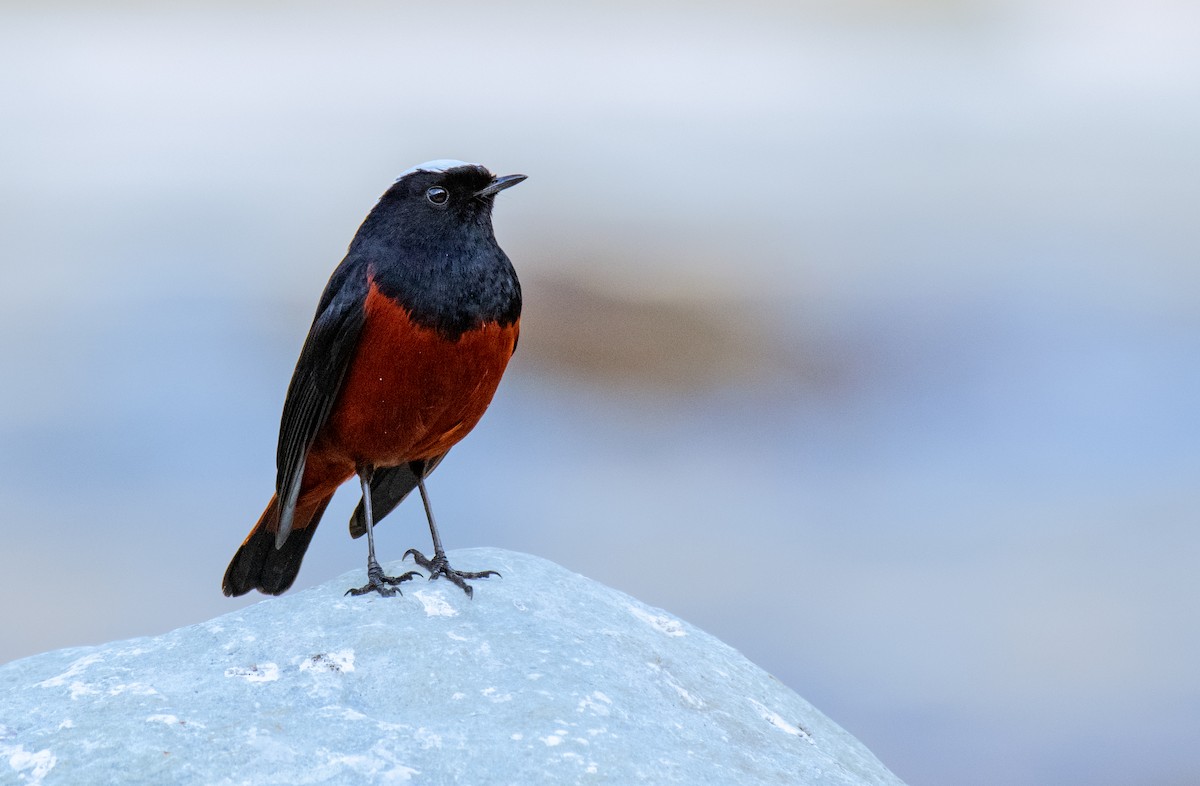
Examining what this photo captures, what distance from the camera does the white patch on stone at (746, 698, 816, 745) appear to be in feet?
11.2

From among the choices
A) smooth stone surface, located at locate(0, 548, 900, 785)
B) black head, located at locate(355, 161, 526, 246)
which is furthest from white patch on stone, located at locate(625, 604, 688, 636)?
black head, located at locate(355, 161, 526, 246)

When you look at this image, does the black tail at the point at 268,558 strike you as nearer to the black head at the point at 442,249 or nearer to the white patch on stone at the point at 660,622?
the black head at the point at 442,249

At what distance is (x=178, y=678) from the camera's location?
3211 millimetres

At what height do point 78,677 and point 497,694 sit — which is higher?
point 497,694

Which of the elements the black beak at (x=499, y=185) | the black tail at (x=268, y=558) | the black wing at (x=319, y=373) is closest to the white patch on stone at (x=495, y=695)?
the black wing at (x=319, y=373)

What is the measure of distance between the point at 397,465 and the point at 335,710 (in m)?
1.42

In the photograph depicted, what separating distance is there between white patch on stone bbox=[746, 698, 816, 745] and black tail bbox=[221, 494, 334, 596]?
1881 millimetres

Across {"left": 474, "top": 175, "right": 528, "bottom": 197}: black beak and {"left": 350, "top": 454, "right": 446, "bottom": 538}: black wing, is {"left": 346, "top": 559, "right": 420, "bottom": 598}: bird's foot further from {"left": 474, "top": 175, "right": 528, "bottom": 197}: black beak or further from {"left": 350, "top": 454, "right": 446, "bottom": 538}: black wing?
{"left": 474, "top": 175, "right": 528, "bottom": 197}: black beak

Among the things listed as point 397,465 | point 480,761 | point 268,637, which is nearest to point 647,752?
point 480,761

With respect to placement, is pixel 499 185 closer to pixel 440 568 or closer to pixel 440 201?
pixel 440 201

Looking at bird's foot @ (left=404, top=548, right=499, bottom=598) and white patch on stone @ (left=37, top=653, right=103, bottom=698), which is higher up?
bird's foot @ (left=404, top=548, right=499, bottom=598)

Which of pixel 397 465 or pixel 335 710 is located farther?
pixel 397 465

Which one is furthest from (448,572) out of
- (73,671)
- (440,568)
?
(73,671)

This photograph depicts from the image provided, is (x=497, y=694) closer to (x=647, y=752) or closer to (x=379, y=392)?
(x=647, y=752)
